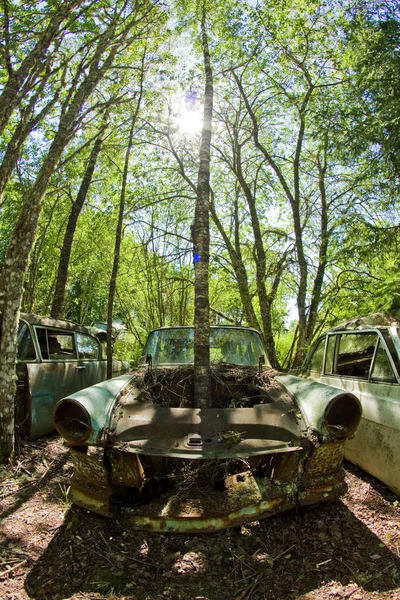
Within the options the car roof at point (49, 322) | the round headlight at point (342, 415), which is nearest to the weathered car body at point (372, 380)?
the round headlight at point (342, 415)

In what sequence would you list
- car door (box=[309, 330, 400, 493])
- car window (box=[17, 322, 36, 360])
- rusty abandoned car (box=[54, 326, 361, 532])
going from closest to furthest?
rusty abandoned car (box=[54, 326, 361, 532]) < car door (box=[309, 330, 400, 493]) < car window (box=[17, 322, 36, 360])

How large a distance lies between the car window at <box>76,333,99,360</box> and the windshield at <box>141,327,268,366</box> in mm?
2170

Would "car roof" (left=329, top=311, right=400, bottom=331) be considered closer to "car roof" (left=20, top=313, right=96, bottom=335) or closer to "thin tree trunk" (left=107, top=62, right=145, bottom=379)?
"car roof" (left=20, top=313, right=96, bottom=335)

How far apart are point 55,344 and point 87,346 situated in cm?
122

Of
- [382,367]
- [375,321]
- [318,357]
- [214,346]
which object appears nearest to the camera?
[382,367]

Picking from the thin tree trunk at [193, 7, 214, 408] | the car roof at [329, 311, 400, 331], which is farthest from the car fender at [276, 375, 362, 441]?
the car roof at [329, 311, 400, 331]

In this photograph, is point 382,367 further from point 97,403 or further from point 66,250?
point 66,250

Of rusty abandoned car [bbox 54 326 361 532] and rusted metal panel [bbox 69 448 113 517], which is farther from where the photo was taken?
rusted metal panel [bbox 69 448 113 517]

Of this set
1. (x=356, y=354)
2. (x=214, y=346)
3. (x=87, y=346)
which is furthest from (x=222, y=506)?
(x=87, y=346)

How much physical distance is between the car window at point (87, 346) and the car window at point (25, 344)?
4.81ft

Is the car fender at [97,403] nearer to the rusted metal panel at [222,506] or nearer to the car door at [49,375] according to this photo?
the rusted metal panel at [222,506]

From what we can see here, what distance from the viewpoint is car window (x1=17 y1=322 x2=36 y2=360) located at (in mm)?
4932

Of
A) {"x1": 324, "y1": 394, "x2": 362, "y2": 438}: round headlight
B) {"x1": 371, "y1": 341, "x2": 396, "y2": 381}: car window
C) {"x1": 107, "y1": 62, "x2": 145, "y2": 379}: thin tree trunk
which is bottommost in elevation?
{"x1": 324, "y1": 394, "x2": 362, "y2": 438}: round headlight

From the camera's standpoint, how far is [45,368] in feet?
16.8
